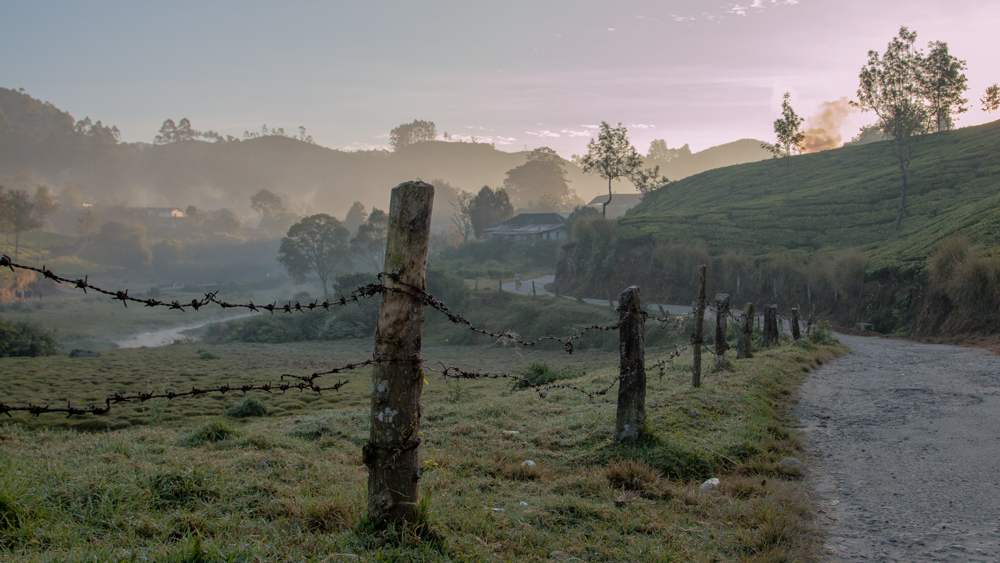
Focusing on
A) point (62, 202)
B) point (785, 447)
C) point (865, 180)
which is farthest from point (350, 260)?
point (62, 202)

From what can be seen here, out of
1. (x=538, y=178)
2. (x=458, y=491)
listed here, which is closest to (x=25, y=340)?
(x=458, y=491)

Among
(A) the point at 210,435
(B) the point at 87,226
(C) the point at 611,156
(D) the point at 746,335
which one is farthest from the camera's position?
(B) the point at 87,226

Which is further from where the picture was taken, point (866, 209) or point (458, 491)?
point (866, 209)

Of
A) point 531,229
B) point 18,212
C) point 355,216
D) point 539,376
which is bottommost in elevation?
point 539,376

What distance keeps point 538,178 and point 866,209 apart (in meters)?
112

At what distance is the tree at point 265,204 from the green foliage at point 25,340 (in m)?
121

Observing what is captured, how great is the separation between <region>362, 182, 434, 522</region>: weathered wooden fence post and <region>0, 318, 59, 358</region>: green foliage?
34.9 m

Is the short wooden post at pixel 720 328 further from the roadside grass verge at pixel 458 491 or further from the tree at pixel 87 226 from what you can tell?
the tree at pixel 87 226

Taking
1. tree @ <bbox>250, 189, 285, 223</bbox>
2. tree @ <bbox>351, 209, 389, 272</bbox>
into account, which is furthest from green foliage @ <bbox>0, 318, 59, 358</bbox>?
tree @ <bbox>250, 189, 285, 223</bbox>

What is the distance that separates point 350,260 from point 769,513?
224 feet

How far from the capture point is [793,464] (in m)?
5.48

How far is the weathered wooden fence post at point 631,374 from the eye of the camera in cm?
574

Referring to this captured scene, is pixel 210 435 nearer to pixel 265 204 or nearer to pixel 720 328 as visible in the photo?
pixel 720 328

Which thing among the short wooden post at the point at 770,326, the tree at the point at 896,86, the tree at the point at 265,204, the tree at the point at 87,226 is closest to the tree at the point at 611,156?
the tree at the point at 896,86
